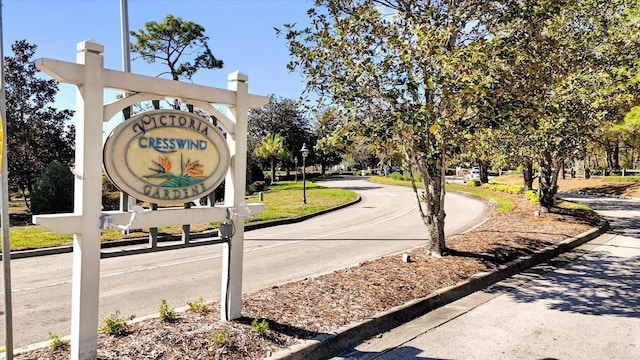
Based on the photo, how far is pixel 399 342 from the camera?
489 cm

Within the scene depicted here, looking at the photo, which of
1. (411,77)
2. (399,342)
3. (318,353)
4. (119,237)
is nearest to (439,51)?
(411,77)

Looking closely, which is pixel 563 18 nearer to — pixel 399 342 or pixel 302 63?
pixel 302 63

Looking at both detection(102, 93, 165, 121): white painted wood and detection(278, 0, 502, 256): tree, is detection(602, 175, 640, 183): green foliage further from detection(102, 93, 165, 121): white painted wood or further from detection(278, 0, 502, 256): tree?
detection(102, 93, 165, 121): white painted wood

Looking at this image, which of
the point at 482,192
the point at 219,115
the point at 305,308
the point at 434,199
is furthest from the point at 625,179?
the point at 219,115

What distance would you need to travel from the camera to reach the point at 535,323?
5441mm

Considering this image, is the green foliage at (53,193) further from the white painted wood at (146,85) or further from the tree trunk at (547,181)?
the tree trunk at (547,181)

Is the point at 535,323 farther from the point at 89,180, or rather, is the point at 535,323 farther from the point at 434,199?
the point at 89,180

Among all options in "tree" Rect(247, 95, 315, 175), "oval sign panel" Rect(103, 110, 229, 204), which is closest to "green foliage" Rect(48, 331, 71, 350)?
"oval sign panel" Rect(103, 110, 229, 204)

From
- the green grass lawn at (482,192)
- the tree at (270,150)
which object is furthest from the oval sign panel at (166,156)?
the tree at (270,150)

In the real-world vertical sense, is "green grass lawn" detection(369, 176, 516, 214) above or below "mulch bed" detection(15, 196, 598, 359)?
above

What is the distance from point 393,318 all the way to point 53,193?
1901cm

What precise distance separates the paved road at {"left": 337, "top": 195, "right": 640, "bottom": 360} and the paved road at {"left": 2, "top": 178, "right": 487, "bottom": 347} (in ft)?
10.4

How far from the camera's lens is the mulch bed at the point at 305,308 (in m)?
4.15

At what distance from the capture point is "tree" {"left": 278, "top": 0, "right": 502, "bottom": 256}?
6039mm
